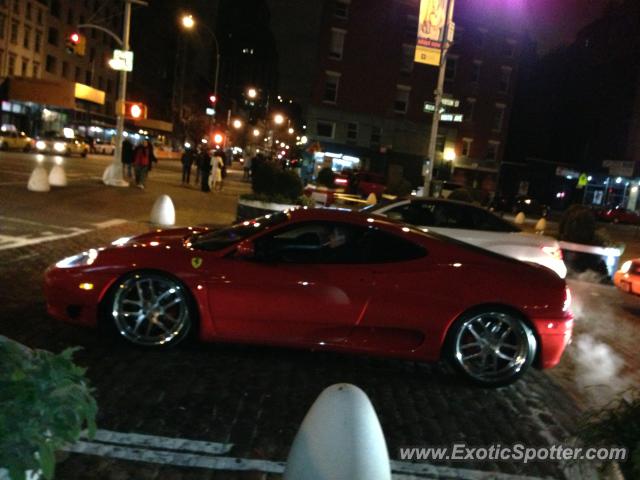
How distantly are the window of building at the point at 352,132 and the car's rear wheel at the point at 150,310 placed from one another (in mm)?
44204

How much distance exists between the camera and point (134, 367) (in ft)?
17.0

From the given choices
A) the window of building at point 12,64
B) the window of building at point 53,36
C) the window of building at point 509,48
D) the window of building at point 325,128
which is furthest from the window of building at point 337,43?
the window of building at point 53,36

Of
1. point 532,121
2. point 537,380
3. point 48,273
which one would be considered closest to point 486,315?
point 537,380

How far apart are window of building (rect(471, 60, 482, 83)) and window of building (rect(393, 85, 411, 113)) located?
5610 millimetres

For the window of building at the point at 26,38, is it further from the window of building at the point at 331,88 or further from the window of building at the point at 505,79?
the window of building at the point at 505,79

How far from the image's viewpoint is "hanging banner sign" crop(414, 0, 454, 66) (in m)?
16.9

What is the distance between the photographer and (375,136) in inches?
1946

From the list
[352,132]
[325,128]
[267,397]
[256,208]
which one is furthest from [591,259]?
[352,132]

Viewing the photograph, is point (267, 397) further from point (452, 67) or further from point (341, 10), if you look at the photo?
point (452, 67)

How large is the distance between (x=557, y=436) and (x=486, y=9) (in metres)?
50.6

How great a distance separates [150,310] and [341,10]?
4486cm

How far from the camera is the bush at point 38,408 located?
203cm

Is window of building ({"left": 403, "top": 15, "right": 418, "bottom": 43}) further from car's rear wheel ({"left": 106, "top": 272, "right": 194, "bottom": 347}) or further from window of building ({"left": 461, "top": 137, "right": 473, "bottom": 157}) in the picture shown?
car's rear wheel ({"left": 106, "top": 272, "right": 194, "bottom": 347})

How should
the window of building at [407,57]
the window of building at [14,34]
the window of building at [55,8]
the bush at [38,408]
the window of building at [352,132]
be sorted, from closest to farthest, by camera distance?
the bush at [38,408], the window of building at [407,57], the window of building at [352,132], the window of building at [14,34], the window of building at [55,8]
